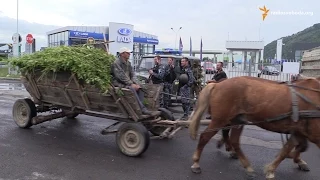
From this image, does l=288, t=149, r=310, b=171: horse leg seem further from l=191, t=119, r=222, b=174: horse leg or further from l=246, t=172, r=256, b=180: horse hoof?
l=191, t=119, r=222, b=174: horse leg

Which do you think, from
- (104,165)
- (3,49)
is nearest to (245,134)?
(104,165)

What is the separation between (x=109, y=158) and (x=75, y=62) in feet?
6.03

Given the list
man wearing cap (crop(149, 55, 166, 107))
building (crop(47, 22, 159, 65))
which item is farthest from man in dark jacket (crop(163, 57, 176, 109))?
building (crop(47, 22, 159, 65))

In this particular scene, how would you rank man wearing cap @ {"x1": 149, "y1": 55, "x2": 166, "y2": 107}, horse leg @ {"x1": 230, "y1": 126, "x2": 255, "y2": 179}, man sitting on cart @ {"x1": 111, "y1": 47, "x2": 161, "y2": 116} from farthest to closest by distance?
man wearing cap @ {"x1": 149, "y1": 55, "x2": 166, "y2": 107} → man sitting on cart @ {"x1": 111, "y1": 47, "x2": 161, "y2": 116} → horse leg @ {"x1": 230, "y1": 126, "x2": 255, "y2": 179}

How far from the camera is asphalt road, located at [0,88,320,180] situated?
4.81 metres

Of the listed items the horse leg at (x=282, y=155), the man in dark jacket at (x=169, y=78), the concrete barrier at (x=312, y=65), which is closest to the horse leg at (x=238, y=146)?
the horse leg at (x=282, y=155)

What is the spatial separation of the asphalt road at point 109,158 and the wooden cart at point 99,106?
11.9 inches

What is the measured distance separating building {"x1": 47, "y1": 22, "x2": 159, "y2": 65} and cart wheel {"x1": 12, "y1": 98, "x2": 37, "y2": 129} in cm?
2039

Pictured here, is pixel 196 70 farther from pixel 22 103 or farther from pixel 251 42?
pixel 251 42

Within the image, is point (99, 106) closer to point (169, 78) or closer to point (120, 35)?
point (169, 78)

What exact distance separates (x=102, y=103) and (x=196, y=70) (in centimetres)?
586

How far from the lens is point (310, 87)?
14.7 feet

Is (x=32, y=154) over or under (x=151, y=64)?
under

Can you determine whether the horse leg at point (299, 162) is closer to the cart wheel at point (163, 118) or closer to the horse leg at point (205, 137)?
the horse leg at point (205, 137)
